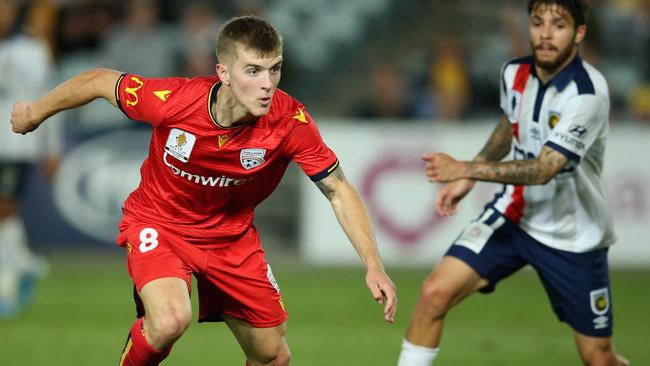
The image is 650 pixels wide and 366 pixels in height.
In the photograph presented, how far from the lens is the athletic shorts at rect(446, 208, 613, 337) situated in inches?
257

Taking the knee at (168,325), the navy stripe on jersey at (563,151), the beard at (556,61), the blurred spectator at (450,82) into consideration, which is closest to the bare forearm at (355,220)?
the knee at (168,325)

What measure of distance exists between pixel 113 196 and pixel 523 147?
724cm

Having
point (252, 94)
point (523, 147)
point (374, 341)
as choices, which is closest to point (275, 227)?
point (374, 341)

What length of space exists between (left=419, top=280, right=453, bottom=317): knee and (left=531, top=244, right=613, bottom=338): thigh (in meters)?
0.58

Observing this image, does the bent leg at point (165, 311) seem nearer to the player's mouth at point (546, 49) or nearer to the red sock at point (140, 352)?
the red sock at point (140, 352)

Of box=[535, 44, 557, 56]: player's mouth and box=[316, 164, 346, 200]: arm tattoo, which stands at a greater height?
box=[535, 44, 557, 56]: player's mouth

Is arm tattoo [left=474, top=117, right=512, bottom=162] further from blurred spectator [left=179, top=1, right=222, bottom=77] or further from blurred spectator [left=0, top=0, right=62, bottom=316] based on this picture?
blurred spectator [left=179, top=1, right=222, bottom=77]

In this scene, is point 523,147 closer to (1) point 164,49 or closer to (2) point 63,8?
(1) point 164,49

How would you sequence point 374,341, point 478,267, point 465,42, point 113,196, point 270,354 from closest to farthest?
point 270,354 → point 478,267 → point 374,341 → point 113,196 → point 465,42

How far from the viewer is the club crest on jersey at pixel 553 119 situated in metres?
6.48

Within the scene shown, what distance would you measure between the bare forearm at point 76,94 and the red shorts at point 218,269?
70 cm

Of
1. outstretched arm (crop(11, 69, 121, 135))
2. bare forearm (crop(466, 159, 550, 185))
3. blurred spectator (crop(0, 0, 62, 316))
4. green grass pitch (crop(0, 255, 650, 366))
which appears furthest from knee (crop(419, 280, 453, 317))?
blurred spectator (crop(0, 0, 62, 316))

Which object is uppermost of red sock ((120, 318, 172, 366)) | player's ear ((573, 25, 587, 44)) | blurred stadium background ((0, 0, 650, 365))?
player's ear ((573, 25, 587, 44))

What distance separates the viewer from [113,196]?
13.0 m
